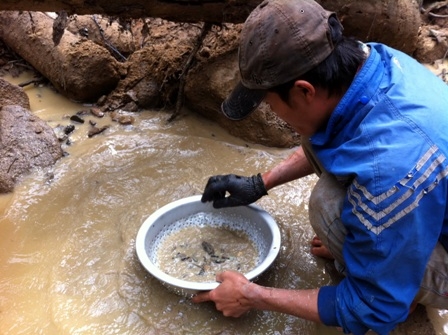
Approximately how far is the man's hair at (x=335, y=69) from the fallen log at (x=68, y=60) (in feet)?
8.18

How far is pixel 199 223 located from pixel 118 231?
467mm

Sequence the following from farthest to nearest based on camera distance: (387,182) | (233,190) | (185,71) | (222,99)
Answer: (185,71) < (222,99) < (233,190) < (387,182)

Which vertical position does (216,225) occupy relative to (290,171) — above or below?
below

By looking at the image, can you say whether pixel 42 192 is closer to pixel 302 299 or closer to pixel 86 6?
pixel 86 6

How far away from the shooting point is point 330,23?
5.36 ft

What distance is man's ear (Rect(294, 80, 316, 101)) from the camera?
157 centimetres

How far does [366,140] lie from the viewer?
5.10 feet

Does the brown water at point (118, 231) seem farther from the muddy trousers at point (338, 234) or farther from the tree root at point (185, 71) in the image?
the muddy trousers at point (338, 234)

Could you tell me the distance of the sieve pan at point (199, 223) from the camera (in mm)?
2197

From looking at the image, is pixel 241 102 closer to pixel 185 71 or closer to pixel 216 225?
pixel 216 225

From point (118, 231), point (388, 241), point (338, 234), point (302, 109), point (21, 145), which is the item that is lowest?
point (118, 231)

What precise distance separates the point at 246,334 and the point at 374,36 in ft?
8.17

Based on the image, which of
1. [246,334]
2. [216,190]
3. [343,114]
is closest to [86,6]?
[216,190]

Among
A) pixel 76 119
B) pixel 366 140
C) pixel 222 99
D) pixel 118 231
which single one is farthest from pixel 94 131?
pixel 366 140
